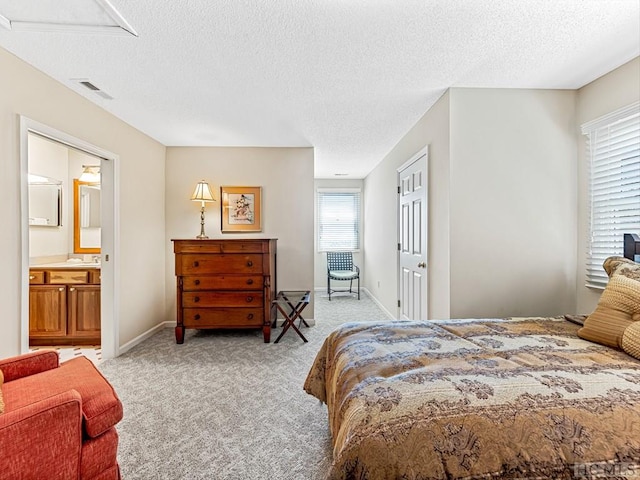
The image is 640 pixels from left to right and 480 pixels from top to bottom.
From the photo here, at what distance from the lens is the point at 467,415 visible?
3.20ft

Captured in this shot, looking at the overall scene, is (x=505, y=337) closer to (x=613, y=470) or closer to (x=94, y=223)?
(x=613, y=470)

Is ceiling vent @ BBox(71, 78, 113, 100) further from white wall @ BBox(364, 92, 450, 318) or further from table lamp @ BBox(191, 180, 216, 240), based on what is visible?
white wall @ BBox(364, 92, 450, 318)

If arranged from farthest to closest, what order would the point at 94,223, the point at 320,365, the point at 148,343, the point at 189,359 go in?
the point at 94,223, the point at 148,343, the point at 189,359, the point at 320,365

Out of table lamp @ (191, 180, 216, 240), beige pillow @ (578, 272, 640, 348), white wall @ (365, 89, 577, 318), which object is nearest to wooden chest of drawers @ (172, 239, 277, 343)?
table lamp @ (191, 180, 216, 240)

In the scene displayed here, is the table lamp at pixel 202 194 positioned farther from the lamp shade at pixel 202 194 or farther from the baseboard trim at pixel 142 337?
the baseboard trim at pixel 142 337

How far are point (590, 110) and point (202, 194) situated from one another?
393cm

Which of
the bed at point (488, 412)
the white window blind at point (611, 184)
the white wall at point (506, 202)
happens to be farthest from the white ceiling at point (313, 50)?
the bed at point (488, 412)

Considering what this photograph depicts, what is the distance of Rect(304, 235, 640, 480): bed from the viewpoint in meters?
0.89

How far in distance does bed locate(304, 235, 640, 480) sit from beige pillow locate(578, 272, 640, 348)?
3cm

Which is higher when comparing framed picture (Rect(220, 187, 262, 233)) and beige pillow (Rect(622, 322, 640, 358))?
framed picture (Rect(220, 187, 262, 233))

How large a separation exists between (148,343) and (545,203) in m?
4.17

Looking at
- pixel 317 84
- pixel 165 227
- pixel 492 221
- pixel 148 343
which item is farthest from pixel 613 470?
pixel 165 227

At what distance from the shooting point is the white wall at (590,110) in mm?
2291

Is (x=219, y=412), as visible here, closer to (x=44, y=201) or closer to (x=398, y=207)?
(x=398, y=207)
